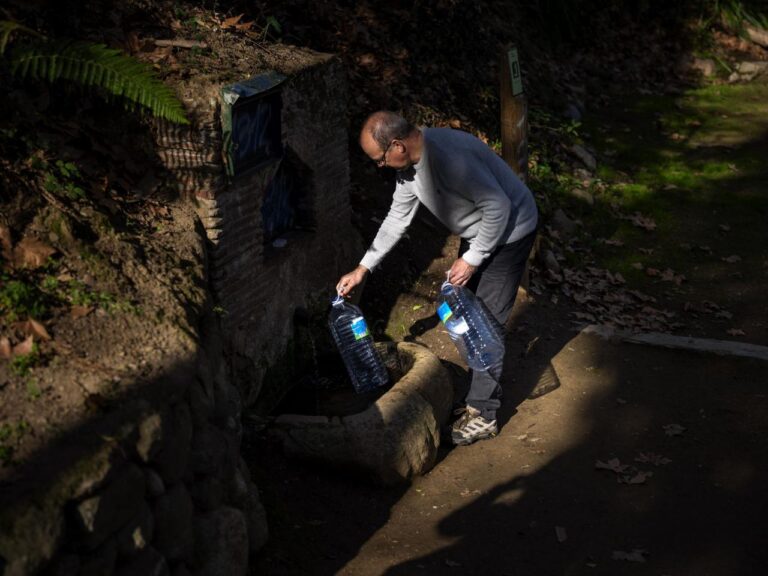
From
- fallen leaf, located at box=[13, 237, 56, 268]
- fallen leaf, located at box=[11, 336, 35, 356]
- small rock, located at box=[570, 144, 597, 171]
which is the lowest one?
small rock, located at box=[570, 144, 597, 171]

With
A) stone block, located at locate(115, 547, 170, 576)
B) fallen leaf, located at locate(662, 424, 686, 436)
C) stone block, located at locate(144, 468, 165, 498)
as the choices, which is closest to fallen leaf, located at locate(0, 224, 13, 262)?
stone block, located at locate(144, 468, 165, 498)

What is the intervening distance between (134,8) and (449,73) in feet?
19.7

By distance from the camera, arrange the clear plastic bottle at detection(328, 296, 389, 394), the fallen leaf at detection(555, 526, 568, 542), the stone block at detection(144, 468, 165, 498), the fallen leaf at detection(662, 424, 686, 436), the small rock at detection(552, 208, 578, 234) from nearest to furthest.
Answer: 1. the stone block at detection(144, 468, 165, 498)
2. the fallen leaf at detection(555, 526, 568, 542)
3. the fallen leaf at detection(662, 424, 686, 436)
4. the clear plastic bottle at detection(328, 296, 389, 394)
5. the small rock at detection(552, 208, 578, 234)

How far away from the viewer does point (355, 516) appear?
20.5 ft

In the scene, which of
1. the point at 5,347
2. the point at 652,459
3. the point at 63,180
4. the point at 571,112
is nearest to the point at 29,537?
the point at 5,347

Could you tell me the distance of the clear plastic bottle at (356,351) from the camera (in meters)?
7.37

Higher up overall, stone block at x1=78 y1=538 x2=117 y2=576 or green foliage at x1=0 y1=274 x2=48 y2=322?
green foliage at x1=0 y1=274 x2=48 y2=322

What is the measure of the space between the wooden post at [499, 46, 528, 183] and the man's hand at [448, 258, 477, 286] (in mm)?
2416

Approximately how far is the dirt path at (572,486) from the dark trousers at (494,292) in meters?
0.31

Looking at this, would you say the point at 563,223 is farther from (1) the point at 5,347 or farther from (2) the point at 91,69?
(1) the point at 5,347

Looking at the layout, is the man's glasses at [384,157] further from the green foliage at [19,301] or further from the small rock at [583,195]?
the small rock at [583,195]

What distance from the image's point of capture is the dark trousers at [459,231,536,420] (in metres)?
7.02

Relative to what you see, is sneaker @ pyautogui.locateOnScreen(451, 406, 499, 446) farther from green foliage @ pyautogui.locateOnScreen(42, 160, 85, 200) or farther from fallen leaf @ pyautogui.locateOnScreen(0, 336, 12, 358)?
fallen leaf @ pyautogui.locateOnScreen(0, 336, 12, 358)

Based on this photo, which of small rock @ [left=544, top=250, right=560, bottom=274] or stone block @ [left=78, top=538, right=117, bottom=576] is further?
small rock @ [left=544, top=250, right=560, bottom=274]
